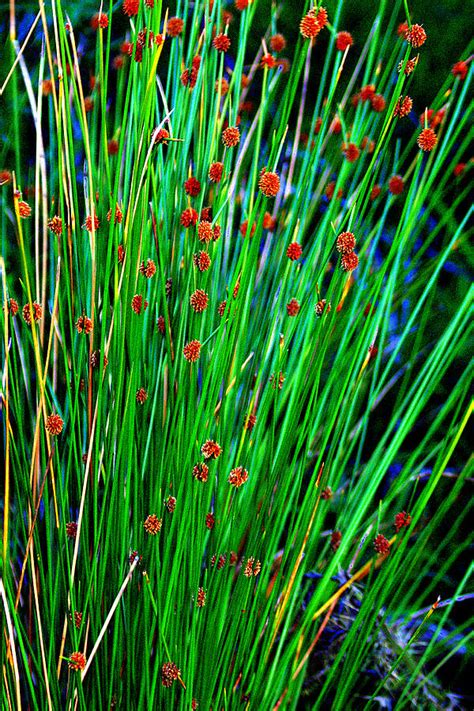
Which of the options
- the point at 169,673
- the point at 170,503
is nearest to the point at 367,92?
the point at 170,503

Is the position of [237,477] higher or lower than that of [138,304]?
lower

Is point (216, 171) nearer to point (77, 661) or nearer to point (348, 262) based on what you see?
point (348, 262)

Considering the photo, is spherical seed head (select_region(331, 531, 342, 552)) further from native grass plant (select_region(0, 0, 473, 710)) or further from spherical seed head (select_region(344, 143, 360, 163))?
spherical seed head (select_region(344, 143, 360, 163))

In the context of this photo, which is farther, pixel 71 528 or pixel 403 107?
pixel 71 528

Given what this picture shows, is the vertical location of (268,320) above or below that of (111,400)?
above

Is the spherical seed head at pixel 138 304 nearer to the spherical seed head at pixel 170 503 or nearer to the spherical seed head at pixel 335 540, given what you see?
the spherical seed head at pixel 170 503

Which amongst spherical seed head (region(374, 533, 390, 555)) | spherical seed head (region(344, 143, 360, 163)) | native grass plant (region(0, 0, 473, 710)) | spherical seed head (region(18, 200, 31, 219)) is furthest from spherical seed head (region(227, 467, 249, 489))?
spherical seed head (region(344, 143, 360, 163))

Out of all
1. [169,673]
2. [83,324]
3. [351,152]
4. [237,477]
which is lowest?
[169,673]

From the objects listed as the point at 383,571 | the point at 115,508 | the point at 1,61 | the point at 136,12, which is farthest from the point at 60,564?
the point at 1,61

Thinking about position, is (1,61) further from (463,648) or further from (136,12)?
(463,648)
